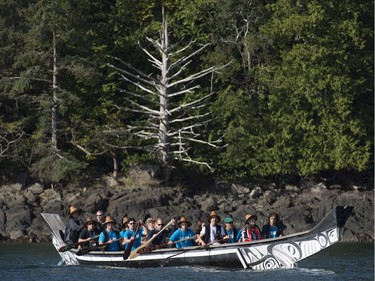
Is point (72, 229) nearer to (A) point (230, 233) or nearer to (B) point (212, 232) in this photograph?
(B) point (212, 232)

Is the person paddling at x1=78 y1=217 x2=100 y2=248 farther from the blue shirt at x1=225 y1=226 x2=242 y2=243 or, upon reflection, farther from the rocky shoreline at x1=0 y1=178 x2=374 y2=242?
the rocky shoreline at x1=0 y1=178 x2=374 y2=242

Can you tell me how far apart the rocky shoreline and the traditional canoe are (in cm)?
1143

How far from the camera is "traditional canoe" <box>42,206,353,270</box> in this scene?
3966 centimetres

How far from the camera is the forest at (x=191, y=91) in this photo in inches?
2277

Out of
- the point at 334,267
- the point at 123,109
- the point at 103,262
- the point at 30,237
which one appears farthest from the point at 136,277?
the point at 123,109

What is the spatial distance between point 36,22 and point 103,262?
16.9 meters

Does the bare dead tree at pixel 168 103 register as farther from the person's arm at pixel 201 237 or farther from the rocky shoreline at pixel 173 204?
the person's arm at pixel 201 237

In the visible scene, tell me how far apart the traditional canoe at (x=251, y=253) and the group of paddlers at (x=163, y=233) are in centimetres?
36

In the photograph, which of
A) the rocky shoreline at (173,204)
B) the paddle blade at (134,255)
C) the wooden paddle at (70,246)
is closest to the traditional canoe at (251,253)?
the paddle blade at (134,255)

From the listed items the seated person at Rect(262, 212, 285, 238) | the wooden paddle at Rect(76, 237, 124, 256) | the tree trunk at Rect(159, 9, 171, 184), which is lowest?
the wooden paddle at Rect(76, 237, 124, 256)

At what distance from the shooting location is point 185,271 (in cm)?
4144

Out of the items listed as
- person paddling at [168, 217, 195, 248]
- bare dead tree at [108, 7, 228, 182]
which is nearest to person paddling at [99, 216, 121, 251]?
person paddling at [168, 217, 195, 248]

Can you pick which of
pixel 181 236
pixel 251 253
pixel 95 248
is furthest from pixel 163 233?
pixel 251 253

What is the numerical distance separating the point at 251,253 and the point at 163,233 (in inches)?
129
